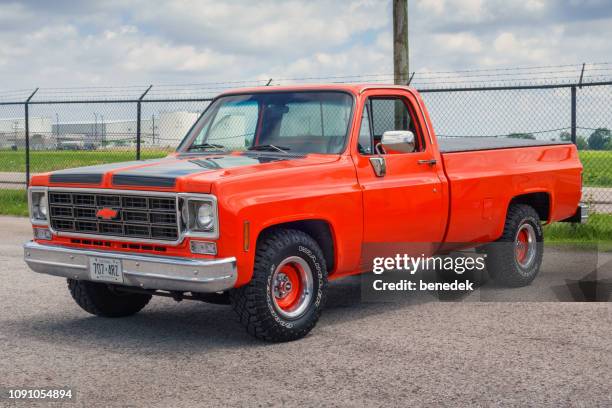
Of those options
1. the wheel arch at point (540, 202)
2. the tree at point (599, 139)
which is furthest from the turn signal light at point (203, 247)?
the tree at point (599, 139)

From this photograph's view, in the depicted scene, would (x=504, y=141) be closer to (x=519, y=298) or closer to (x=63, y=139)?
(x=519, y=298)

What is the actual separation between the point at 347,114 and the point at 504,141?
2.88 metres

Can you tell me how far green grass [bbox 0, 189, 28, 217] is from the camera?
57.3 ft

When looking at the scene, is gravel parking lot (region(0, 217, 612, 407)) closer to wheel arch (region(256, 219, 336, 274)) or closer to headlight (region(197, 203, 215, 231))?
wheel arch (region(256, 219, 336, 274))

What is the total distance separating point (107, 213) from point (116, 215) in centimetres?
9

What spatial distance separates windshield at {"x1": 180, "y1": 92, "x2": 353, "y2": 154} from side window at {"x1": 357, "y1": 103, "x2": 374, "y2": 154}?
0.17 m

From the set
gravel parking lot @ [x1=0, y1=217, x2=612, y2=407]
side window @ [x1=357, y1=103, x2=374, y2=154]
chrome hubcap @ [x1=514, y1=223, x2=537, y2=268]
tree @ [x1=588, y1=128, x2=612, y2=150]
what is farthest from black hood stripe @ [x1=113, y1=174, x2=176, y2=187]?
tree @ [x1=588, y1=128, x2=612, y2=150]

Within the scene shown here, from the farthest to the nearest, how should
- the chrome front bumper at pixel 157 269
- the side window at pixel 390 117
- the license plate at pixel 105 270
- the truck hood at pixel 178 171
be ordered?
the side window at pixel 390 117
the license plate at pixel 105 270
the truck hood at pixel 178 171
the chrome front bumper at pixel 157 269

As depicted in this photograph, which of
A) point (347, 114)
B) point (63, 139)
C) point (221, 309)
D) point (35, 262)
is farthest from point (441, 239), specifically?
point (63, 139)

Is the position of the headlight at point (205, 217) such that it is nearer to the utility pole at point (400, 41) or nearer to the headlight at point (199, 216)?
the headlight at point (199, 216)

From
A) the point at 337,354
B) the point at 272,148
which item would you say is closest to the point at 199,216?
the point at 337,354

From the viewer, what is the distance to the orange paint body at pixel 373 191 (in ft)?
20.5

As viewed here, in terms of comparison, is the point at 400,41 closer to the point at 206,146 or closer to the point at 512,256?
the point at 512,256

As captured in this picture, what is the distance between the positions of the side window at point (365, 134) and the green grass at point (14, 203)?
1105 centimetres
